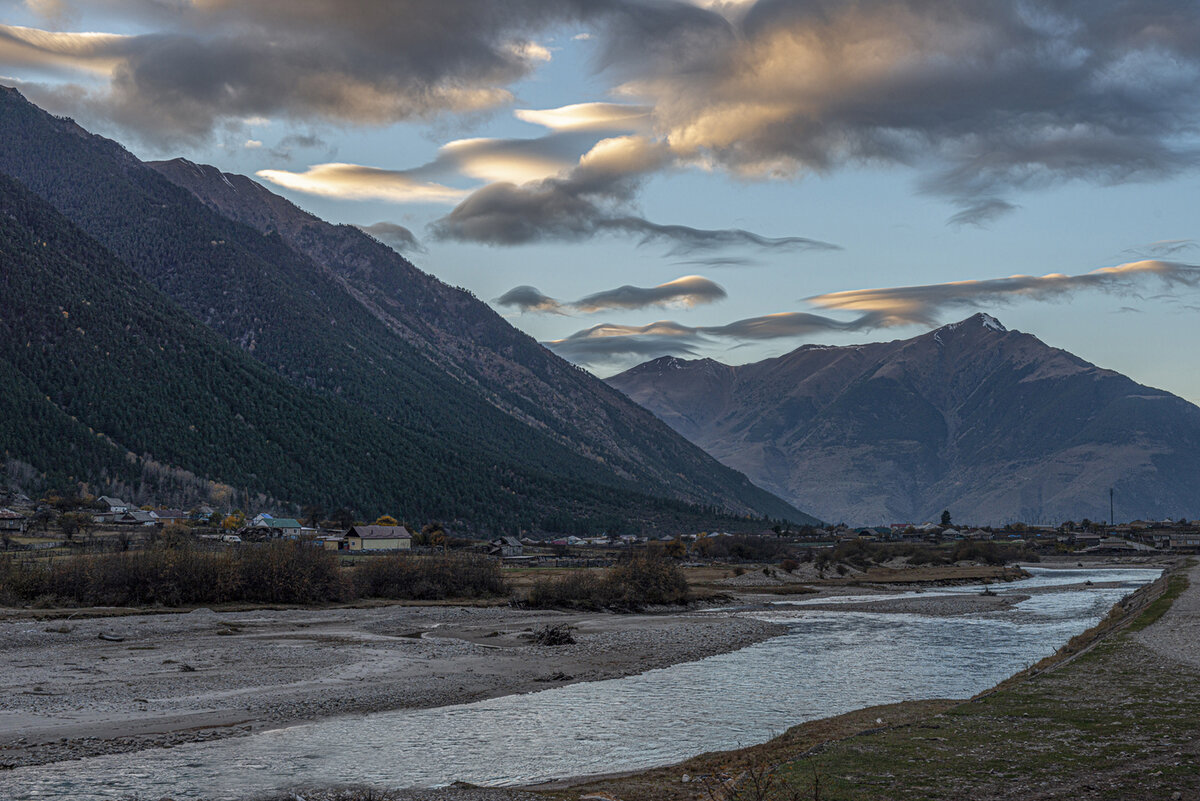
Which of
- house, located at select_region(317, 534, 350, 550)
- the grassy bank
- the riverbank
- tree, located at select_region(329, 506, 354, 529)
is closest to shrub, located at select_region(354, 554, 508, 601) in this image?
the riverbank

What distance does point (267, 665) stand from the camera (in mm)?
45812

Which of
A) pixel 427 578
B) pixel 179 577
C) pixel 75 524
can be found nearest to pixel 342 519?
pixel 75 524

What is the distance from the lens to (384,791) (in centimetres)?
2286

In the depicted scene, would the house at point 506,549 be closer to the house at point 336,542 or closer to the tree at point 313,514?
the house at point 336,542

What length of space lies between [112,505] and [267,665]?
13065cm

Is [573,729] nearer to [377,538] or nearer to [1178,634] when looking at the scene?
[1178,634]

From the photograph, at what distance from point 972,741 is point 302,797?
16059mm

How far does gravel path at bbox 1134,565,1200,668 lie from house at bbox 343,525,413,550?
375 ft

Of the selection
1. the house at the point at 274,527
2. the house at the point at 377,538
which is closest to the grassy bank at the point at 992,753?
the house at the point at 274,527

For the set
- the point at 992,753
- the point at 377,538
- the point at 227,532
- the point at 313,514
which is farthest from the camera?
the point at 313,514

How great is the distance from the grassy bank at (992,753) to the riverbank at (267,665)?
15.1m

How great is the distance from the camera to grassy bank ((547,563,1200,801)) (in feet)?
61.6

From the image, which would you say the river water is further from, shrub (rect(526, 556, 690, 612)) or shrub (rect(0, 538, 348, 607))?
shrub (rect(0, 538, 348, 607))

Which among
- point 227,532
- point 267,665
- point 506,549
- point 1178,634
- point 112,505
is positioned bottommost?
point 506,549
